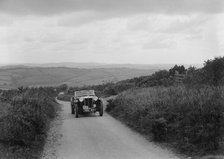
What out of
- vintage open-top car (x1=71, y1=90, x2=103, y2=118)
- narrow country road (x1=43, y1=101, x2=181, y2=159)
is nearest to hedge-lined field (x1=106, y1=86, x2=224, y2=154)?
narrow country road (x1=43, y1=101, x2=181, y2=159)

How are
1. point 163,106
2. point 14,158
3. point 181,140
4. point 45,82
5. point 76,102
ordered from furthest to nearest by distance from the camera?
point 45,82
point 76,102
point 163,106
point 181,140
point 14,158

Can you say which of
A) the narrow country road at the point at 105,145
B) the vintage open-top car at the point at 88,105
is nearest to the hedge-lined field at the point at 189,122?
the narrow country road at the point at 105,145

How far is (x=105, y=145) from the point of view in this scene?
14188 mm

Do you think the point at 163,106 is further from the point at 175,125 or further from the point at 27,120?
the point at 27,120

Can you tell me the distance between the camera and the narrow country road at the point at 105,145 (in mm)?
12406

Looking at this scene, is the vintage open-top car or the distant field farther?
the distant field

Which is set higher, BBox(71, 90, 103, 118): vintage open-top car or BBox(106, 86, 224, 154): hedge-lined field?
BBox(106, 86, 224, 154): hedge-lined field

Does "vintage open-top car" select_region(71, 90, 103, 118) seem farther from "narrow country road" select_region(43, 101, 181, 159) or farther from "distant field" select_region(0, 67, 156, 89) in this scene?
"distant field" select_region(0, 67, 156, 89)

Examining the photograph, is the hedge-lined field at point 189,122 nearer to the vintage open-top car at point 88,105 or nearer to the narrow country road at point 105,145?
the narrow country road at point 105,145

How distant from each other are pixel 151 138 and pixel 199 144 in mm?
3106

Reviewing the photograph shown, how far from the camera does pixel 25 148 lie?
1290 centimetres

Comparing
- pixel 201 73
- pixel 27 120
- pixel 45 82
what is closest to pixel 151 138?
pixel 27 120

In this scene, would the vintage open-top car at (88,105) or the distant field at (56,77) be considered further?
the distant field at (56,77)

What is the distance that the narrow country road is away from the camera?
1241 centimetres
